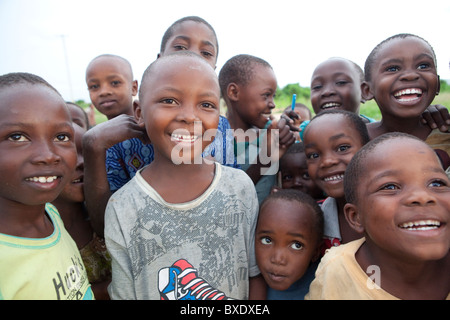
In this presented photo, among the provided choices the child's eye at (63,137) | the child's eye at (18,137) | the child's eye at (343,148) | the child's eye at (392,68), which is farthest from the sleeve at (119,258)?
the child's eye at (392,68)

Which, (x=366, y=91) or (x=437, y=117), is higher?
(x=366, y=91)

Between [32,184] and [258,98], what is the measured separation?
1.89 meters

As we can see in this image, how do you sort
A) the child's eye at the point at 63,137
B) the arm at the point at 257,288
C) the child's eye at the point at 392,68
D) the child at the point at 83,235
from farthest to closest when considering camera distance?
the child's eye at the point at 392,68, the child at the point at 83,235, the arm at the point at 257,288, the child's eye at the point at 63,137

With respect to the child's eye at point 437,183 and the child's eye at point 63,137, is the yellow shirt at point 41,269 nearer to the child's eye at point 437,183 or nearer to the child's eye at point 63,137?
the child's eye at point 63,137

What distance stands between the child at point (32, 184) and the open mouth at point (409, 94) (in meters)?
1.88

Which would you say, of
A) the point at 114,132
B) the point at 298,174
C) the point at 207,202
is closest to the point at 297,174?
the point at 298,174

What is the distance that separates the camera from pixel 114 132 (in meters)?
1.67

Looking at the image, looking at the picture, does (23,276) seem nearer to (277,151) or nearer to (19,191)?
(19,191)

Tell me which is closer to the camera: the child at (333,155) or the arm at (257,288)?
the arm at (257,288)

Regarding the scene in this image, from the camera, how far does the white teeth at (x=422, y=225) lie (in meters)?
1.15

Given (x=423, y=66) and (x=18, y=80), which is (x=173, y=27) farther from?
(x=423, y=66)

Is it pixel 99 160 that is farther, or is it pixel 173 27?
pixel 173 27

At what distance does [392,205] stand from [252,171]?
1.21 metres
